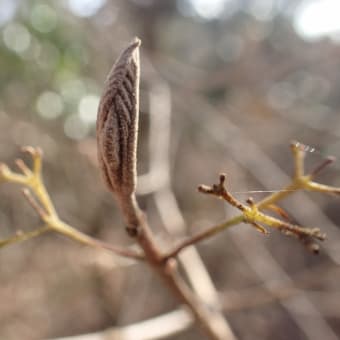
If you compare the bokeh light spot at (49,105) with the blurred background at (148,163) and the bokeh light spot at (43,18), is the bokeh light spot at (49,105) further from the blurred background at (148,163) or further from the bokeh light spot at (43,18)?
the bokeh light spot at (43,18)

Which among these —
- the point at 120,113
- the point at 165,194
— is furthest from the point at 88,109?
the point at 120,113

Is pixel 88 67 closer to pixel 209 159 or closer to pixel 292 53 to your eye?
pixel 209 159

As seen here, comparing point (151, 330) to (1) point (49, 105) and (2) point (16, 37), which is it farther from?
(2) point (16, 37)

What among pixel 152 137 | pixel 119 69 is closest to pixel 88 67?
pixel 152 137


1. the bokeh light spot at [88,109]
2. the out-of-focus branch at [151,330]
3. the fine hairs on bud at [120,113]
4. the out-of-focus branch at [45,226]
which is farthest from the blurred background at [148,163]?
the fine hairs on bud at [120,113]

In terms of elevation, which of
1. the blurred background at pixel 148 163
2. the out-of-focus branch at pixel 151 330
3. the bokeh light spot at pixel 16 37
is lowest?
the out-of-focus branch at pixel 151 330
